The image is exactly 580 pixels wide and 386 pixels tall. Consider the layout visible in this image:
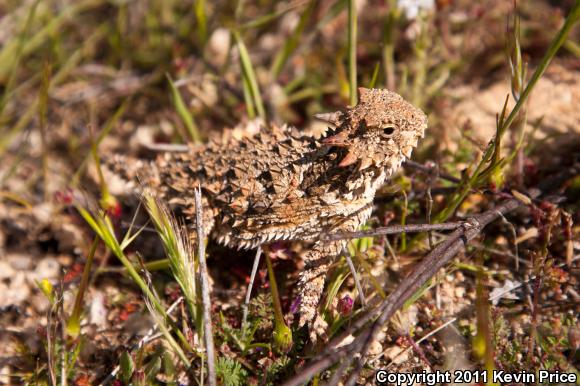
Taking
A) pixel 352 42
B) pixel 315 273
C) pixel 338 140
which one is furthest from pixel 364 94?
pixel 315 273

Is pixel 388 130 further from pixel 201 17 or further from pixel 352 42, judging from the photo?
pixel 201 17

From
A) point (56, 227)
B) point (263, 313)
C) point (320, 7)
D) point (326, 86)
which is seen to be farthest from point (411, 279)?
point (320, 7)

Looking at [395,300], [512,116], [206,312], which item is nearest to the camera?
[395,300]

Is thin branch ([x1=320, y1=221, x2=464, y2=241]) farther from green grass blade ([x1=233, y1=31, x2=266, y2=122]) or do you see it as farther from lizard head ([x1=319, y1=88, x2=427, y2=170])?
green grass blade ([x1=233, y1=31, x2=266, y2=122])

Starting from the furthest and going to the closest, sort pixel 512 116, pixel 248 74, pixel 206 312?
pixel 248 74, pixel 512 116, pixel 206 312

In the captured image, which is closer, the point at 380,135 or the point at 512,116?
the point at 512,116
